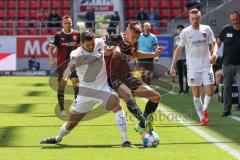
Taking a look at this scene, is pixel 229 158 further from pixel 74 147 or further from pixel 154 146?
pixel 74 147

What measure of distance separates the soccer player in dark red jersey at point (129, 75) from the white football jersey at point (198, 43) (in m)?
2.09

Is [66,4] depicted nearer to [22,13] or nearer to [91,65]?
[22,13]

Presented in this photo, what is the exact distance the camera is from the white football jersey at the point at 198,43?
12.8 meters

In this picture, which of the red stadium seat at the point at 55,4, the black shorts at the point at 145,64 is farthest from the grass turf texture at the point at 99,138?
the red stadium seat at the point at 55,4

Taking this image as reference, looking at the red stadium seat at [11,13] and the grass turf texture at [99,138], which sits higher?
the red stadium seat at [11,13]

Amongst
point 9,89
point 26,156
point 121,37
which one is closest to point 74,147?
point 26,156

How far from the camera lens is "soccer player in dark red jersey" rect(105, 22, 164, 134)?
395 inches

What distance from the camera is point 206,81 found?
503 inches

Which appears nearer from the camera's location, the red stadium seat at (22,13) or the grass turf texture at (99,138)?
the grass turf texture at (99,138)

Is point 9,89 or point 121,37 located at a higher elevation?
point 121,37

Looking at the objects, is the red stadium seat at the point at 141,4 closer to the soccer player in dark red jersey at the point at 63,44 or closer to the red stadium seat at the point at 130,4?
the red stadium seat at the point at 130,4

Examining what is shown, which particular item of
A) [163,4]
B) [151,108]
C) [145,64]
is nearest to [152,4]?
[163,4]

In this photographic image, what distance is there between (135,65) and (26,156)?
15130mm

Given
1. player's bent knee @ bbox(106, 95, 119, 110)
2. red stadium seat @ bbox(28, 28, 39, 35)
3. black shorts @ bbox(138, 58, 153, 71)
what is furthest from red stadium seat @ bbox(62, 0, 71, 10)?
player's bent knee @ bbox(106, 95, 119, 110)
